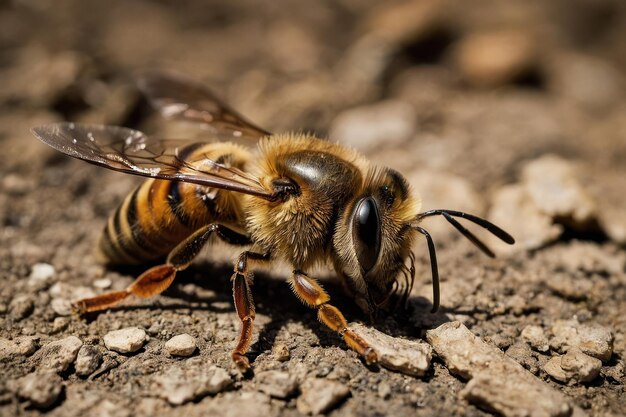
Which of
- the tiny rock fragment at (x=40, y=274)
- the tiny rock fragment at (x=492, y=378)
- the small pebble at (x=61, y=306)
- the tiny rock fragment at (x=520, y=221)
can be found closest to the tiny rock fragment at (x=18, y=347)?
the small pebble at (x=61, y=306)

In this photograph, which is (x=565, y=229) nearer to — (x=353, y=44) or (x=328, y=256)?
(x=328, y=256)

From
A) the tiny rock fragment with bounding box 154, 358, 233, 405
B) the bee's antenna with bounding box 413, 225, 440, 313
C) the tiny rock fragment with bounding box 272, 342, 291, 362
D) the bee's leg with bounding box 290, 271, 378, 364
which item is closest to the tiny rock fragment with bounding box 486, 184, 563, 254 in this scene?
the bee's antenna with bounding box 413, 225, 440, 313

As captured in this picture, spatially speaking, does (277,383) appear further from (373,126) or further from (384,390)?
(373,126)

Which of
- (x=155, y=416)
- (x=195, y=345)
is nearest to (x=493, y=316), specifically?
(x=195, y=345)

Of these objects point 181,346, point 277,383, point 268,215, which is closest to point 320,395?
point 277,383

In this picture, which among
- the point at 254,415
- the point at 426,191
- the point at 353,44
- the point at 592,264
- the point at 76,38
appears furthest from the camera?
the point at 353,44

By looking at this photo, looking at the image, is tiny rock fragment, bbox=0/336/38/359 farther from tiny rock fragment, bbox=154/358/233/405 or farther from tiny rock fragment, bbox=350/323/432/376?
tiny rock fragment, bbox=350/323/432/376
